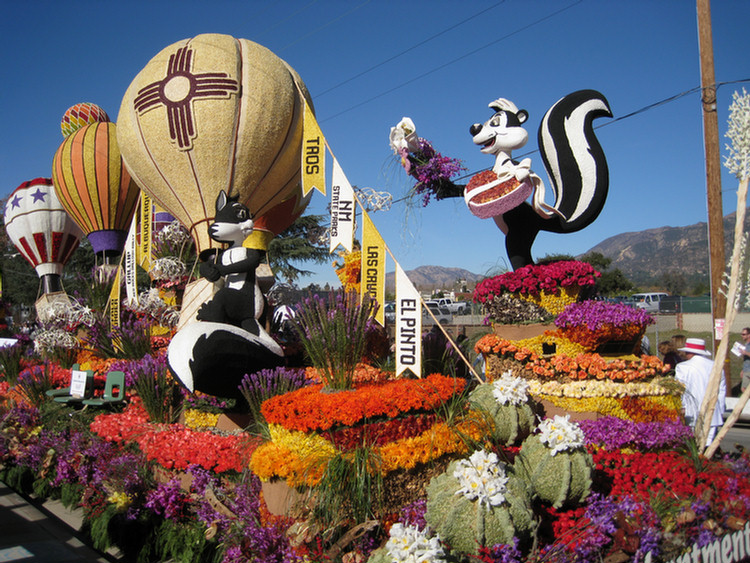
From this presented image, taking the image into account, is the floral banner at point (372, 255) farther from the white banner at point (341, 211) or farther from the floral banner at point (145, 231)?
the floral banner at point (145, 231)

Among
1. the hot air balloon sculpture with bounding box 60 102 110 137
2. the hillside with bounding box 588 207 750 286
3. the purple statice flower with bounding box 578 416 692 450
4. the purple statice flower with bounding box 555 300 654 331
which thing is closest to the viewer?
the purple statice flower with bounding box 578 416 692 450

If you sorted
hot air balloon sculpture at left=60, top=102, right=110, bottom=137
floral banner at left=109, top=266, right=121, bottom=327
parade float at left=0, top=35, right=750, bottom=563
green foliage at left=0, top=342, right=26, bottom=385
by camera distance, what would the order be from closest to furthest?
parade float at left=0, top=35, right=750, bottom=563
floral banner at left=109, top=266, right=121, bottom=327
green foliage at left=0, top=342, right=26, bottom=385
hot air balloon sculpture at left=60, top=102, right=110, bottom=137

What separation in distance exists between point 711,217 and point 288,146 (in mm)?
6877

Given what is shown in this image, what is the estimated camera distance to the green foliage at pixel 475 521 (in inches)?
129

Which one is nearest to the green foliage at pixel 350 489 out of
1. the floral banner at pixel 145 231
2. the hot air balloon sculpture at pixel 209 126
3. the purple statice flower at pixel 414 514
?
the purple statice flower at pixel 414 514

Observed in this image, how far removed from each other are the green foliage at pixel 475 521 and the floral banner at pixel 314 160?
482 cm

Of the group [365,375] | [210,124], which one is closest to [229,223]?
[365,375]

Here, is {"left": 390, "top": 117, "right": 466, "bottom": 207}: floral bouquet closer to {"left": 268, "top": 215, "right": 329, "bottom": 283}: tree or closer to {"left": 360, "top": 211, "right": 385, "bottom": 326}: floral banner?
{"left": 360, "top": 211, "right": 385, "bottom": 326}: floral banner

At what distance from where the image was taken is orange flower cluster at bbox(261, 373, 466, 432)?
4.18 metres

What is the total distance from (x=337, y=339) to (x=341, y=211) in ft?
7.85

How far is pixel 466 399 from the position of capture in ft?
16.2

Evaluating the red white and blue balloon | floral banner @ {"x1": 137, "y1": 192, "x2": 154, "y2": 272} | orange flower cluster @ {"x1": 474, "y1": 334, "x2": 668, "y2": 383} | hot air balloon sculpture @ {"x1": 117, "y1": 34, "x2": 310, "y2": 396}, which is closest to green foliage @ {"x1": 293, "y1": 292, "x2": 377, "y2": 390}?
orange flower cluster @ {"x1": 474, "y1": 334, "x2": 668, "y2": 383}

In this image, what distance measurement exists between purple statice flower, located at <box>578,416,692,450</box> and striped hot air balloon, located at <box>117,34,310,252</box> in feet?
20.0

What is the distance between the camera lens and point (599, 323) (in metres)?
6.01
